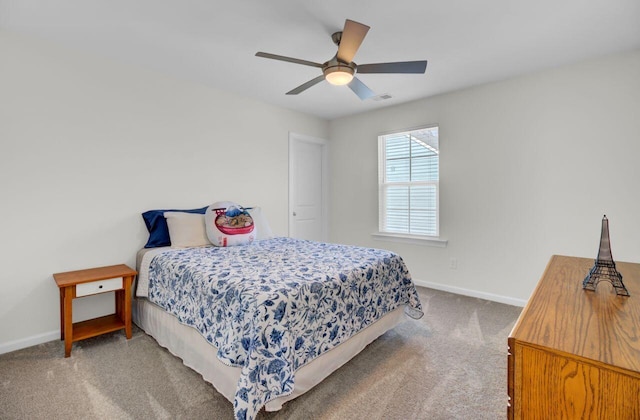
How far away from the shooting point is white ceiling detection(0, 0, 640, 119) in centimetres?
196

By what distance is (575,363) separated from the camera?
72 cm

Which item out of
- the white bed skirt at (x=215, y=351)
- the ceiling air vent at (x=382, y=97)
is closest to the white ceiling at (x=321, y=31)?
the ceiling air vent at (x=382, y=97)

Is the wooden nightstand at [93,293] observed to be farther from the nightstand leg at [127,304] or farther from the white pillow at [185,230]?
the white pillow at [185,230]

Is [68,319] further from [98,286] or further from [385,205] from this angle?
[385,205]

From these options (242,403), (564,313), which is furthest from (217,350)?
(564,313)

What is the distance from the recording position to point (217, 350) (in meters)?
1.70

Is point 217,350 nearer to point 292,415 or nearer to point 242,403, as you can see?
point 242,403

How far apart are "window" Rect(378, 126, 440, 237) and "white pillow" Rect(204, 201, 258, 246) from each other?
2060 mm

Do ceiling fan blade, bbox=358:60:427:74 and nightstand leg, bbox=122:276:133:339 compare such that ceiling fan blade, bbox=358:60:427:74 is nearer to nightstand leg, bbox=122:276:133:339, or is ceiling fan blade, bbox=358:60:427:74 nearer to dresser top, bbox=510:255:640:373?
dresser top, bbox=510:255:640:373

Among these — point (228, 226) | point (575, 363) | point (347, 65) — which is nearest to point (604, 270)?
point (575, 363)

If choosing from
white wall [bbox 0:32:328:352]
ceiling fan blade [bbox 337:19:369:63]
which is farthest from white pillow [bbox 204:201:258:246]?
ceiling fan blade [bbox 337:19:369:63]

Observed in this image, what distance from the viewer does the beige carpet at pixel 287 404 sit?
1.62 metres

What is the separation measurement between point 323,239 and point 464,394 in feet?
10.7

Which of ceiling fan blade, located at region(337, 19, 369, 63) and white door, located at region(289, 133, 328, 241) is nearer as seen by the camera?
ceiling fan blade, located at region(337, 19, 369, 63)
